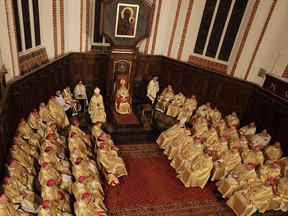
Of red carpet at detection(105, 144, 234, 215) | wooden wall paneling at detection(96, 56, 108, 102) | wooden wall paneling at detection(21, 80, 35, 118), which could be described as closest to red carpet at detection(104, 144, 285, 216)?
red carpet at detection(105, 144, 234, 215)

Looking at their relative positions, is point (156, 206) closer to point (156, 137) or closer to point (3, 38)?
point (156, 137)

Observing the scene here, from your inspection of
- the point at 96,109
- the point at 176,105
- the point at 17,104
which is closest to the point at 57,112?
the point at 96,109

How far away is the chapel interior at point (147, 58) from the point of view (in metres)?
10.2

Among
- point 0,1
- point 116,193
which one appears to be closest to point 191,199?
point 116,193

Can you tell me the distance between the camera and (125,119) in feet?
39.5

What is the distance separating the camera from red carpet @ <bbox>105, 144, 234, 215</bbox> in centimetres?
812

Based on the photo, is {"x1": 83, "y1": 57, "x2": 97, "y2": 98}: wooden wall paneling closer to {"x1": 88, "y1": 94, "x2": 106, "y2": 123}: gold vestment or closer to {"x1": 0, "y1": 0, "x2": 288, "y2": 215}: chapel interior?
{"x1": 0, "y1": 0, "x2": 288, "y2": 215}: chapel interior

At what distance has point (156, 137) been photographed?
37.9 feet

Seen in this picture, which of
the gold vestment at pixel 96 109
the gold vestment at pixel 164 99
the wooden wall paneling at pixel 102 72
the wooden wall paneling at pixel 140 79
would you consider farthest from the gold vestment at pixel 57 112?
the gold vestment at pixel 164 99

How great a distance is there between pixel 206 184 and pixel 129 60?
22.1 feet

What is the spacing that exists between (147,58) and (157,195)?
306 inches

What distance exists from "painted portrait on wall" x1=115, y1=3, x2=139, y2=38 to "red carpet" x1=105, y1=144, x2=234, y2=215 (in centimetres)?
559

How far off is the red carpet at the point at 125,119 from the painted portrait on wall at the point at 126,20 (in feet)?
12.1

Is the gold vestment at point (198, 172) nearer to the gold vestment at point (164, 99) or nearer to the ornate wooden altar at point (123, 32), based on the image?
the gold vestment at point (164, 99)
